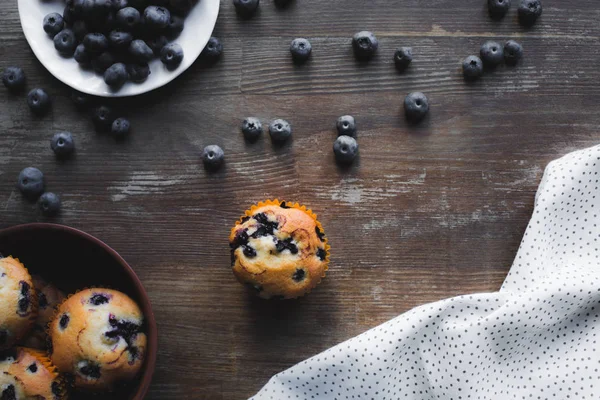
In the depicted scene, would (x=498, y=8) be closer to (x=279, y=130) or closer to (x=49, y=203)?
(x=279, y=130)

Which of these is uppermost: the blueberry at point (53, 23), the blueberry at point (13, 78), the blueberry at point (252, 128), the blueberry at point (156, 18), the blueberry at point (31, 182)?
the blueberry at point (156, 18)

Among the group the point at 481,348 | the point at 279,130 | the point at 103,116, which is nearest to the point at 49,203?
the point at 103,116

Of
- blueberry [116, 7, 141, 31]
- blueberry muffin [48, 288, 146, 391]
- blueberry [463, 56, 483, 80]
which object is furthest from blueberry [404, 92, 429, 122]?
blueberry muffin [48, 288, 146, 391]

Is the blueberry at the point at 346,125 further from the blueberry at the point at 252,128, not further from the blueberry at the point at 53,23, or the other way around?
the blueberry at the point at 53,23

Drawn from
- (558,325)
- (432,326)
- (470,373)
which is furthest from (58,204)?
(558,325)

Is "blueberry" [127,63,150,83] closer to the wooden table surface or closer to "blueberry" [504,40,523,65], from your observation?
the wooden table surface

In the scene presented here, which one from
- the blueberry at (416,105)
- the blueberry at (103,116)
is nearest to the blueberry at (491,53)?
the blueberry at (416,105)
